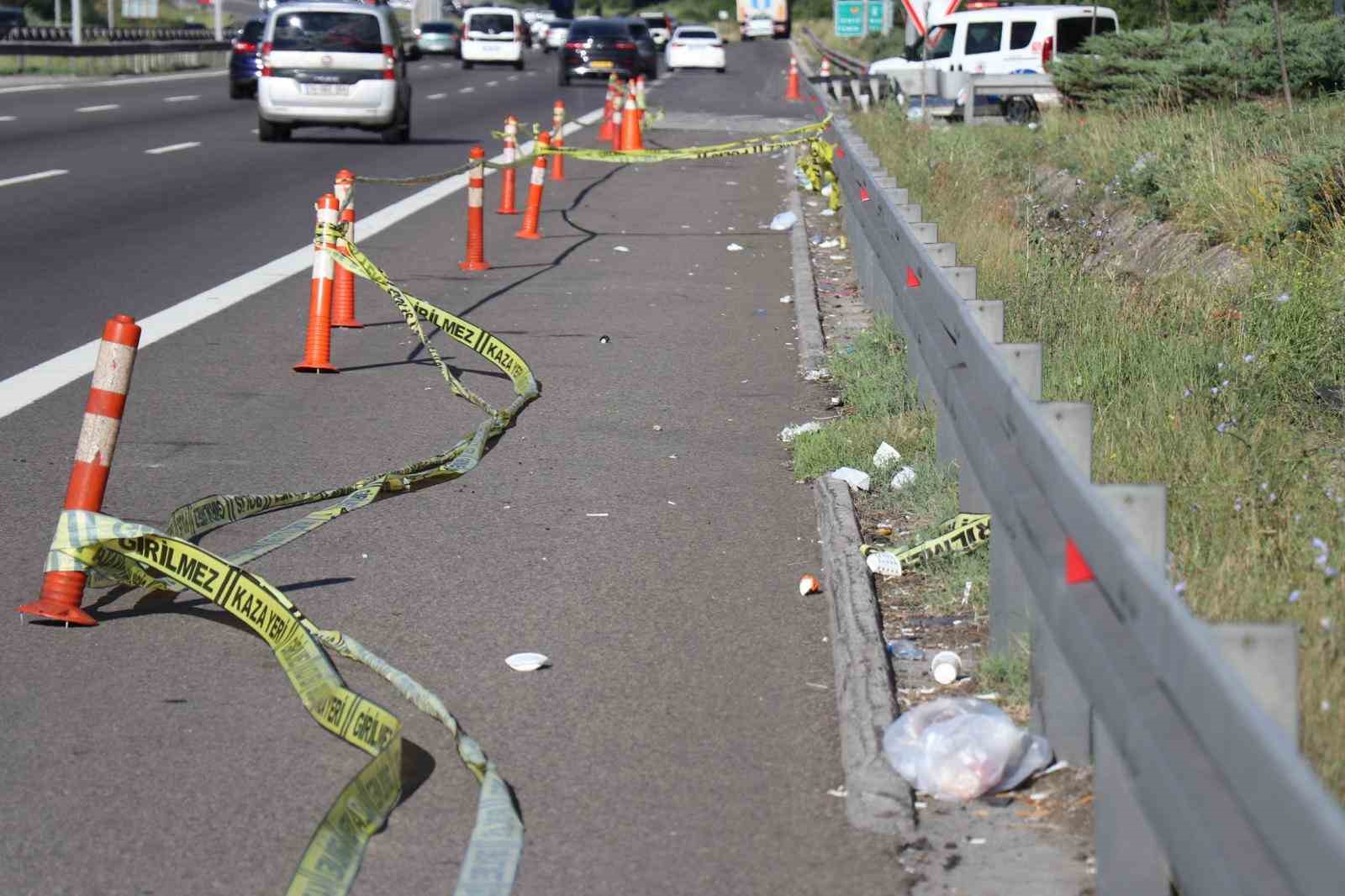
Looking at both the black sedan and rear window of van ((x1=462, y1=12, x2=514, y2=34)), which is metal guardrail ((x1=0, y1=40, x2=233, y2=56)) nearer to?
the black sedan

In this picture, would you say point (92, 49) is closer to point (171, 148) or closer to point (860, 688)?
point (171, 148)

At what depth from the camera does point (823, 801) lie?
454 cm

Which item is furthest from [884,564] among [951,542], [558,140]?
[558,140]

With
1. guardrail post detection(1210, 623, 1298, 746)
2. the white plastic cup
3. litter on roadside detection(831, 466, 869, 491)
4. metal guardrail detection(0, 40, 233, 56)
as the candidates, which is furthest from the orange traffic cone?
guardrail post detection(1210, 623, 1298, 746)

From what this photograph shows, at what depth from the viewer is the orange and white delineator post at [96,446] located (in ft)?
19.4

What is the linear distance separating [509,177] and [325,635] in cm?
1624

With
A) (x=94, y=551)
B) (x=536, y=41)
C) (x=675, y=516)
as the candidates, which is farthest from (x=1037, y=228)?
(x=536, y=41)

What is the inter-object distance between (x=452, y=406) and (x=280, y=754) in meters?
4.89

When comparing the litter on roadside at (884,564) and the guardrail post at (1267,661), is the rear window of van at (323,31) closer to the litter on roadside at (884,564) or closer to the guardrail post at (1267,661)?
the litter on roadside at (884,564)

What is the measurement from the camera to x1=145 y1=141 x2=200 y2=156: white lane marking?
978 inches

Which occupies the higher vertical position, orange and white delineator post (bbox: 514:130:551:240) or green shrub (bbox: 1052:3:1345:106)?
green shrub (bbox: 1052:3:1345:106)

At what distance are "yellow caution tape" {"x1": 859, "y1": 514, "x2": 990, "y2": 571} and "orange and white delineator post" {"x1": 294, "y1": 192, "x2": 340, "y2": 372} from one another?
184 inches

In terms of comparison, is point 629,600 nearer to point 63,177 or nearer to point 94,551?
point 94,551

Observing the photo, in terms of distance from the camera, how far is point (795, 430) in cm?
898
